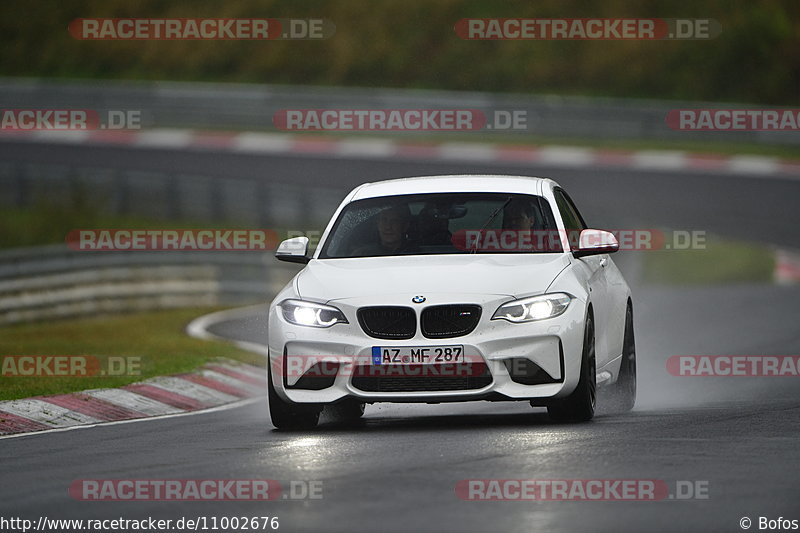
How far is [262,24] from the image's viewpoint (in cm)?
4991

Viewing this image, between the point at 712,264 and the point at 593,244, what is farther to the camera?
the point at 712,264

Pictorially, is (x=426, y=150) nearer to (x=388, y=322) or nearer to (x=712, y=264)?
(x=712, y=264)

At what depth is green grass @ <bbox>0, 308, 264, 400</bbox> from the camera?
1291 cm

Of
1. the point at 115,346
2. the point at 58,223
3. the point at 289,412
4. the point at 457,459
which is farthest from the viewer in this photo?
the point at 58,223

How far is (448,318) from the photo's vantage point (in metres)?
9.68

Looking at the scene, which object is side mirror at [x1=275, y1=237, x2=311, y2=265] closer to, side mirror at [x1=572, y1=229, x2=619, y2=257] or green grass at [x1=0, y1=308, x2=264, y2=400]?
side mirror at [x1=572, y1=229, x2=619, y2=257]

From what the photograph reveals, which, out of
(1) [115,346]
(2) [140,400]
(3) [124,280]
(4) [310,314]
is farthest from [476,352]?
Answer: (3) [124,280]

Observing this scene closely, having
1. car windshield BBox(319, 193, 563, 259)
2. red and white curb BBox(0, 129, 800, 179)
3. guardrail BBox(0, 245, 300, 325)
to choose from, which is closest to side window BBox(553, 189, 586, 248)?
car windshield BBox(319, 193, 563, 259)

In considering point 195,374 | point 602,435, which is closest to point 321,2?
point 195,374

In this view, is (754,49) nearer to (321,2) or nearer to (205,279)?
(321,2)

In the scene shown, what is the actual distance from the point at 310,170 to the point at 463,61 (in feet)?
39.4

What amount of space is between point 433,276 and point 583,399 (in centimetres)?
116

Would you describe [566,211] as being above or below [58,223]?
below

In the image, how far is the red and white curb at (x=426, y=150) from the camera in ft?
109
